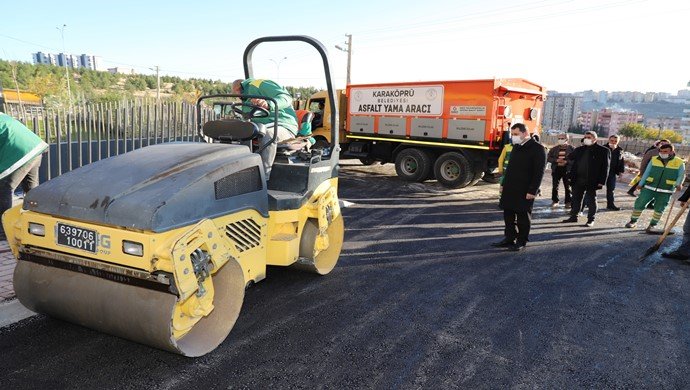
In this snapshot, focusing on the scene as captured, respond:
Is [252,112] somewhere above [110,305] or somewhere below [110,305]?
above

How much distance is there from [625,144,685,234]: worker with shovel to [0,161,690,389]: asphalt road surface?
1.84m

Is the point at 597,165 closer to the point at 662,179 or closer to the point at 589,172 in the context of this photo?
the point at 589,172

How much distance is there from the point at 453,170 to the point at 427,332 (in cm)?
838

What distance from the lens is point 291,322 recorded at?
11.6 feet

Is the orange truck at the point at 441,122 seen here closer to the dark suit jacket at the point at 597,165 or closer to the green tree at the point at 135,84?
the dark suit jacket at the point at 597,165

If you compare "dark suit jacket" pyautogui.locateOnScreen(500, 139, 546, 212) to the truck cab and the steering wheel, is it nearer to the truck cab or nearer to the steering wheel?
the steering wheel

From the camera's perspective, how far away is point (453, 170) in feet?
37.4

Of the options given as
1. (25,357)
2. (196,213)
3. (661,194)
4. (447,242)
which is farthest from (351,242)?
(661,194)

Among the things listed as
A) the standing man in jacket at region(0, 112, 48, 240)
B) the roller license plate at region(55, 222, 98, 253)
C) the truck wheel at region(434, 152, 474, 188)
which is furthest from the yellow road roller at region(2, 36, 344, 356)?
the truck wheel at region(434, 152, 474, 188)

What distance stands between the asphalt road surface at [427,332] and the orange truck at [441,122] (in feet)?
16.7

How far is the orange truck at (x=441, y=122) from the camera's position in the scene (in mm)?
10703

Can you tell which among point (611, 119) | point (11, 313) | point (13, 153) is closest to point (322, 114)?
point (13, 153)

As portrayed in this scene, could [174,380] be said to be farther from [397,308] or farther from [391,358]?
[397,308]

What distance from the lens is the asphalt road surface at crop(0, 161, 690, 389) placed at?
2.81 m
